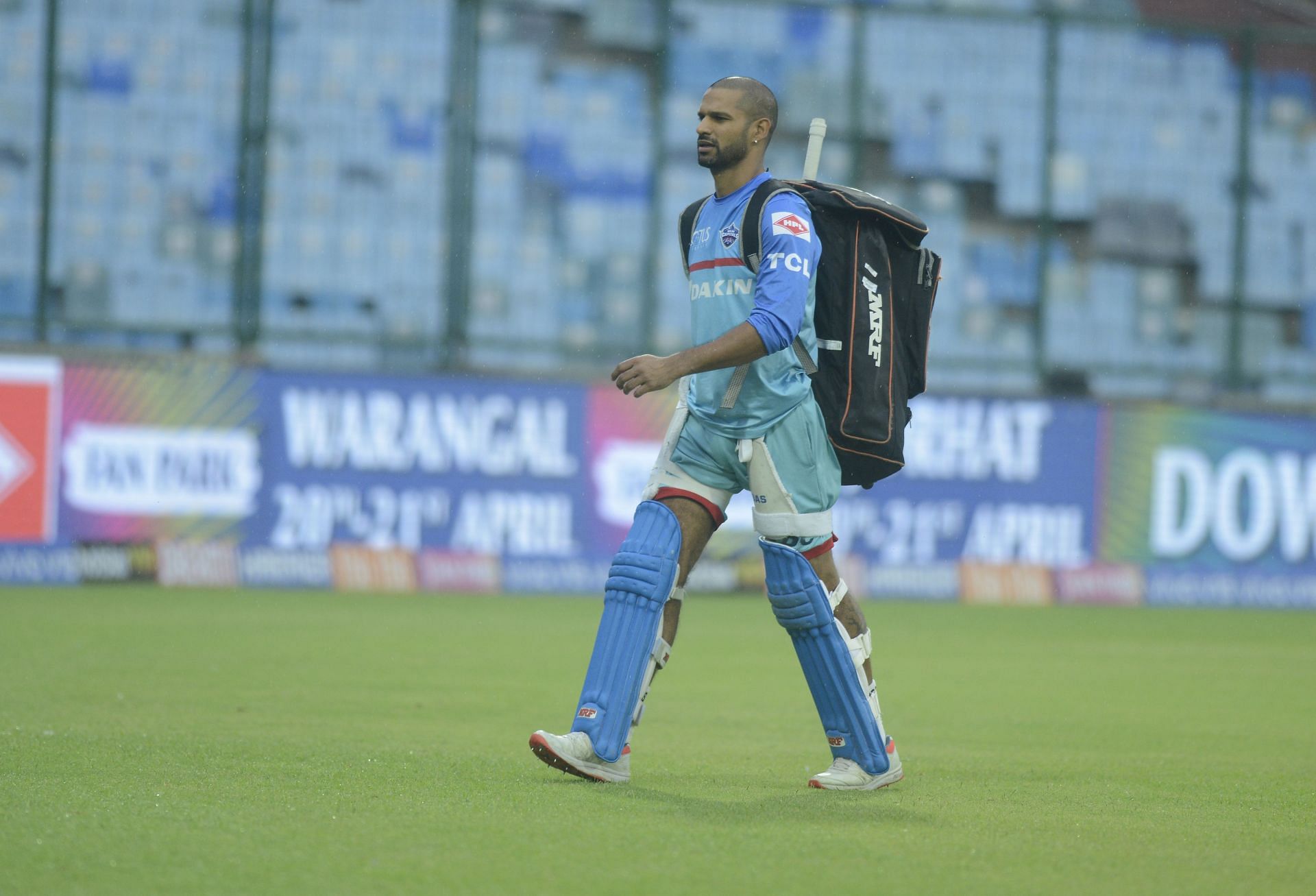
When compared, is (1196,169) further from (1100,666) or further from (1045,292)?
(1100,666)

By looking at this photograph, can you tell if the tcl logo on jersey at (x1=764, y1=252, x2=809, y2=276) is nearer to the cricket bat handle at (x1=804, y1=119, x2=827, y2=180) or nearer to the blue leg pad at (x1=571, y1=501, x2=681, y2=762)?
the cricket bat handle at (x1=804, y1=119, x2=827, y2=180)

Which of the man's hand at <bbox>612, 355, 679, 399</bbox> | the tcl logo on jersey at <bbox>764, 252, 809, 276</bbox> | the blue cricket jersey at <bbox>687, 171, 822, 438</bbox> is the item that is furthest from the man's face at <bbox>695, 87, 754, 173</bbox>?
the man's hand at <bbox>612, 355, 679, 399</bbox>

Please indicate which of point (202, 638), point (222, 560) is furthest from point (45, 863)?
point (222, 560)

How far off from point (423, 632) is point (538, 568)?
3720 millimetres

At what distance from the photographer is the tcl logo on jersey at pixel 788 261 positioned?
489 cm

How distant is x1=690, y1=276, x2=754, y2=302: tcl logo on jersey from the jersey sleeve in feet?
0.26

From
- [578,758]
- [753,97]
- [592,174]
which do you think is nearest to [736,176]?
[753,97]

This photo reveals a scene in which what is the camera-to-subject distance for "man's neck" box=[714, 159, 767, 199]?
204 inches

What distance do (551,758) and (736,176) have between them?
1.84m

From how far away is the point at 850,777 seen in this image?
16.9ft

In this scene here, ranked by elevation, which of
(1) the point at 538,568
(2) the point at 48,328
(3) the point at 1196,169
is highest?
(3) the point at 1196,169

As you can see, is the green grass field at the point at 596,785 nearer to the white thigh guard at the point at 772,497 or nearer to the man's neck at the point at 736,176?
the white thigh guard at the point at 772,497

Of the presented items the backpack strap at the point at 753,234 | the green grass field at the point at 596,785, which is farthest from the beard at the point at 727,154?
the green grass field at the point at 596,785

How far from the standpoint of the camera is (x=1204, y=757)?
250 inches
